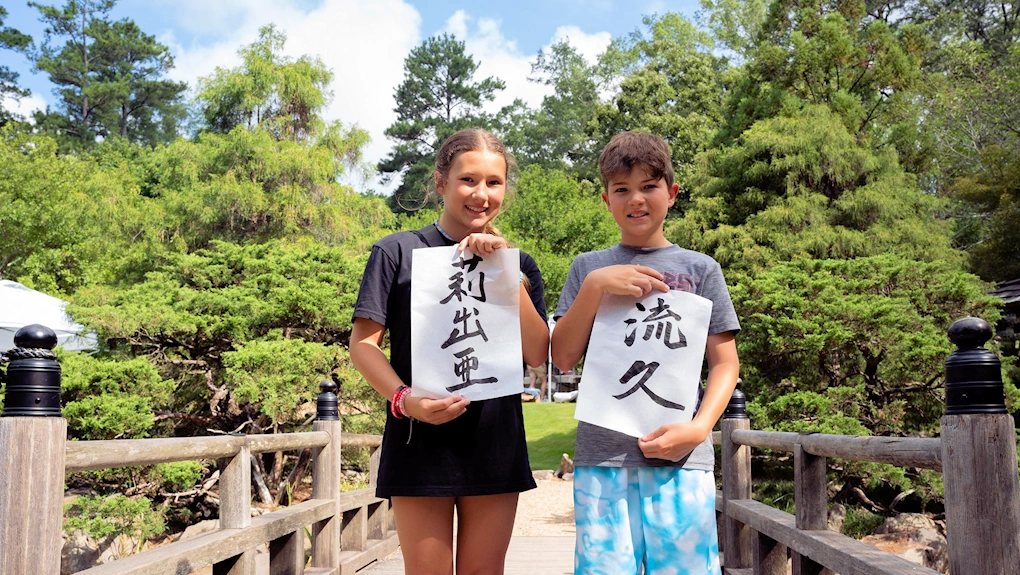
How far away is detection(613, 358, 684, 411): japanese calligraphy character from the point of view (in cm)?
171

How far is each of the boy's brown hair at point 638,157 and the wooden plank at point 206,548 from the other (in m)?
1.49

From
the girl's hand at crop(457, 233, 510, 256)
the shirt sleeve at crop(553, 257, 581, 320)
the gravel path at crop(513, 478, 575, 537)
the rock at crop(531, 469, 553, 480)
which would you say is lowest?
the gravel path at crop(513, 478, 575, 537)

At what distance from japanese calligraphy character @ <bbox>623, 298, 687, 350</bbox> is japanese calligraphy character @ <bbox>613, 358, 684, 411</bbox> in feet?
0.15

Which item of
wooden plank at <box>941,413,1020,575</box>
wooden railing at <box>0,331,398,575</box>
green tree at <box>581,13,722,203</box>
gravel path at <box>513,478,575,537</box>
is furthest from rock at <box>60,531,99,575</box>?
green tree at <box>581,13,722,203</box>

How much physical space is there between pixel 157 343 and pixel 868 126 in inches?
344

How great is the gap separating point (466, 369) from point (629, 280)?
1.23ft

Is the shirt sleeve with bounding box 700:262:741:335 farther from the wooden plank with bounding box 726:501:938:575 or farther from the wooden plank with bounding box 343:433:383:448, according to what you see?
the wooden plank with bounding box 343:433:383:448

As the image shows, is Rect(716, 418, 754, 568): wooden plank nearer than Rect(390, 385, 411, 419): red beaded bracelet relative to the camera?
No

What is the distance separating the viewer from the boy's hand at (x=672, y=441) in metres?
Result: 1.66

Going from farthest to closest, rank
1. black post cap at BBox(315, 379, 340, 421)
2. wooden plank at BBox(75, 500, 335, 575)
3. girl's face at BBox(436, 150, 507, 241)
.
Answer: black post cap at BBox(315, 379, 340, 421)
wooden plank at BBox(75, 500, 335, 575)
girl's face at BBox(436, 150, 507, 241)

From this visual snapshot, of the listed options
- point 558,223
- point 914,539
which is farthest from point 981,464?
point 558,223

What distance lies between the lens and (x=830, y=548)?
2658 mm

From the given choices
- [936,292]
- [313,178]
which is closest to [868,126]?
[936,292]

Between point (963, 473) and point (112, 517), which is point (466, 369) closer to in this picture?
point (963, 473)
